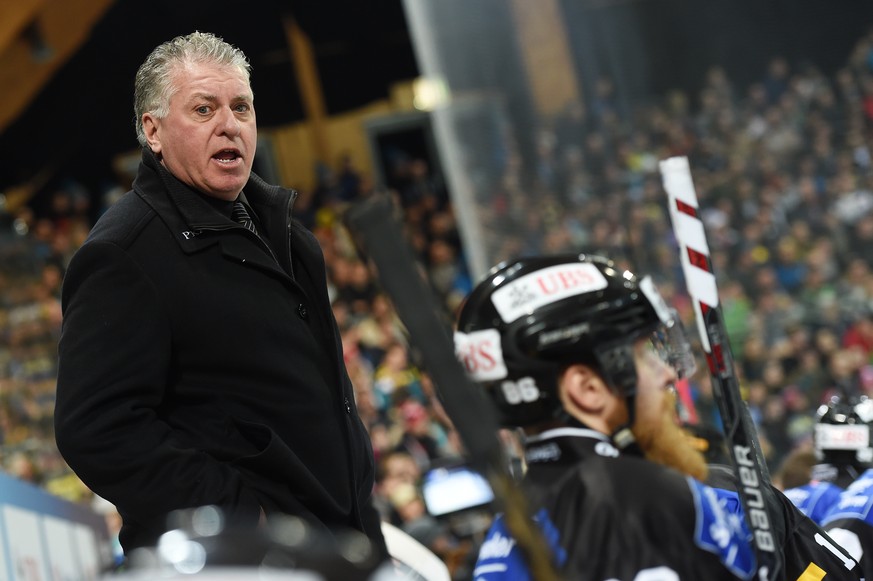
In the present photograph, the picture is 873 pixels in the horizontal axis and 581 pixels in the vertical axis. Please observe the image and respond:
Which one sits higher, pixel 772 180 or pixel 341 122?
pixel 341 122

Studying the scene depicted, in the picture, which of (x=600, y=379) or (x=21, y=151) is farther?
(x=21, y=151)

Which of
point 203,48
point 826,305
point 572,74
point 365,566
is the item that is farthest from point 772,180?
point 365,566

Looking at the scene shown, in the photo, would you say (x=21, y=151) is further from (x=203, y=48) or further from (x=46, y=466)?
(x=203, y=48)

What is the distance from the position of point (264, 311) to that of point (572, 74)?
799cm

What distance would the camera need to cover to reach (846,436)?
428 cm

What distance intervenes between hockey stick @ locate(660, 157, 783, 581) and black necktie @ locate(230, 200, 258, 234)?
0.95m

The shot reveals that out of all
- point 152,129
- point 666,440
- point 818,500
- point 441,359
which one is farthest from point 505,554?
point 818,500

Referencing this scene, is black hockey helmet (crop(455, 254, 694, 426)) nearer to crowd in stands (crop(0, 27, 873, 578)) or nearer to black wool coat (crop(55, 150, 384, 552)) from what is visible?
black wool coat (crop(55, 150, 384, 552))

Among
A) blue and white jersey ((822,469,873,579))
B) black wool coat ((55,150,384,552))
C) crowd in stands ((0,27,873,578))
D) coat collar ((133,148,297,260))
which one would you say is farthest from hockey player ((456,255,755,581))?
crowd in stands ((0,27,873,578))

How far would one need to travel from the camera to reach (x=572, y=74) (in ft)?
34.1

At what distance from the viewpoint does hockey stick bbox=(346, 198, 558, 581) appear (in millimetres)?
1935

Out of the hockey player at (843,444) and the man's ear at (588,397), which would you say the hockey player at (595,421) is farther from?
the hockey player at (843,444)

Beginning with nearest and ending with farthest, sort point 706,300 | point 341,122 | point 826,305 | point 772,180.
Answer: point 706,300, point 826,305, point 772,180, point 341,122

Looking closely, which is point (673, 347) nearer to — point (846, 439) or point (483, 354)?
point (483, 354)
